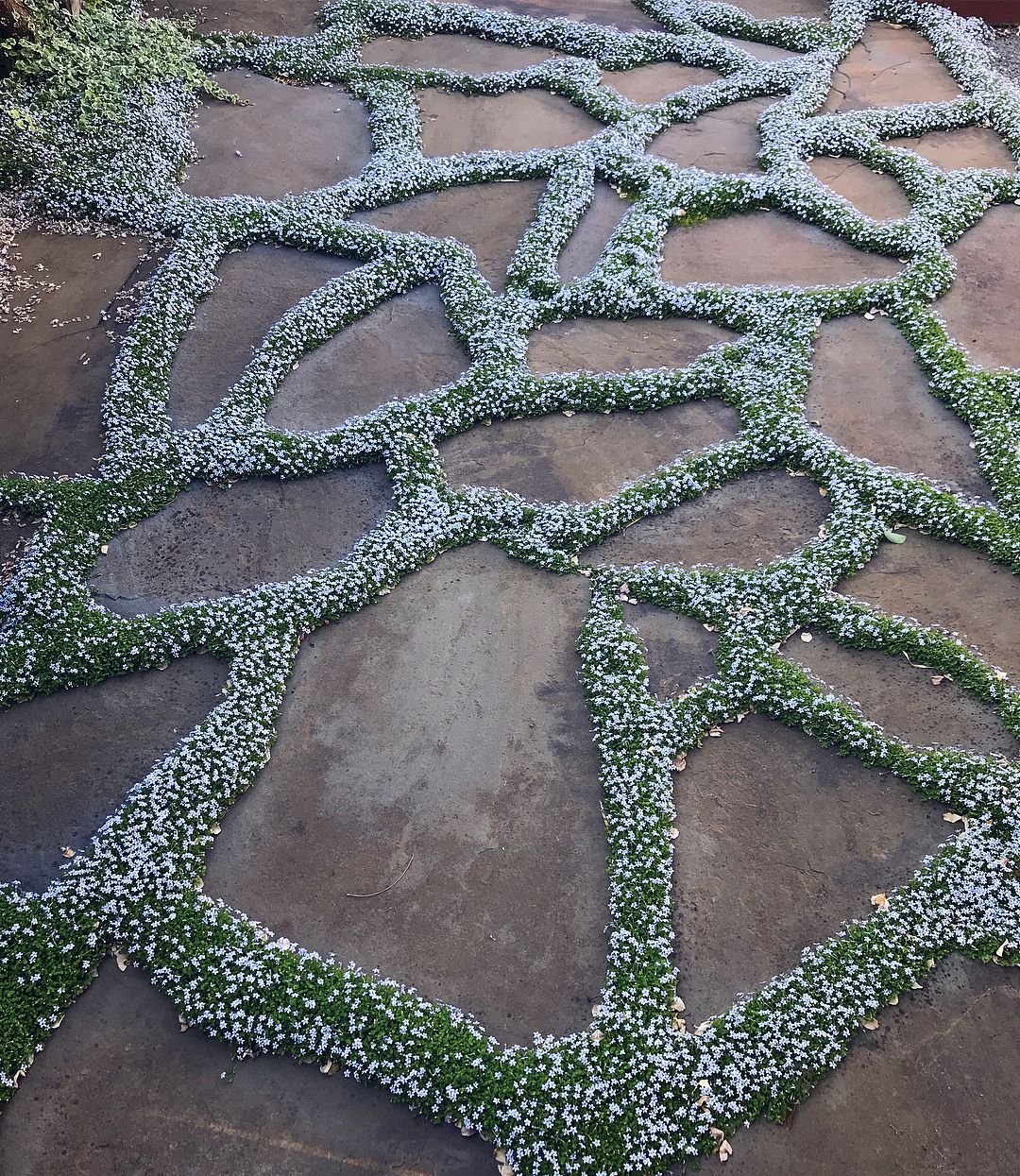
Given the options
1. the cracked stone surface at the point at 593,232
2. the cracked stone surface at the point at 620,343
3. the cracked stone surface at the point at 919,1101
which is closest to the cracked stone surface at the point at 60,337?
the cracked stone surface at the point at 620,343

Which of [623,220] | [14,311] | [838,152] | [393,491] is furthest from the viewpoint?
[838,152]

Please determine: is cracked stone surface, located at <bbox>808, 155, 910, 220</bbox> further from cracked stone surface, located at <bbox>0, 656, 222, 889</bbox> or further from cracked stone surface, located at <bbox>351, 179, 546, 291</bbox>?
cracked stone surface, located at <bbox>0, 656, 222, 889</bbox>

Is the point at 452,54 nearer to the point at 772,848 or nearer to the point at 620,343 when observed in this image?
the point at 620,343

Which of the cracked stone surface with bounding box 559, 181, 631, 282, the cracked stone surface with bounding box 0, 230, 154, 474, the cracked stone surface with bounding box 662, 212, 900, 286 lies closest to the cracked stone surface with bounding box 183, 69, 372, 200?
the cracked stone surface with bounding box 0, 230, 154, 474

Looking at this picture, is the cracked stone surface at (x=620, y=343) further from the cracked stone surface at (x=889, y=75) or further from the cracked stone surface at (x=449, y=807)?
the cracked stone surface at (x=889, y=75)

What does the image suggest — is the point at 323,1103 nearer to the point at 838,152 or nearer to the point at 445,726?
the point at 445,726

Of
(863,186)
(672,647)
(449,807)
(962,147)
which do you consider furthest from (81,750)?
(962,147)

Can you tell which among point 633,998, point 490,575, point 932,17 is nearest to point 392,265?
point 490,575
